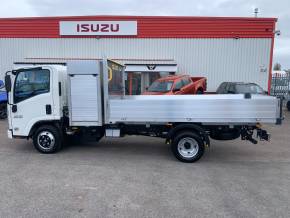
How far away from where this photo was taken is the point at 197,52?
1672cm

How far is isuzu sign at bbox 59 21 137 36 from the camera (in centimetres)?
1662

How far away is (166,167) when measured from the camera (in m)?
5.93

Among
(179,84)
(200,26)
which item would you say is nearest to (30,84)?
(179,84)

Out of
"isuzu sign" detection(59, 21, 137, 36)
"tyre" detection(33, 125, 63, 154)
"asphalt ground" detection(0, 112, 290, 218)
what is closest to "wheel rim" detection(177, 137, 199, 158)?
"asphalt ground" detection(0, 112, 290, 218)

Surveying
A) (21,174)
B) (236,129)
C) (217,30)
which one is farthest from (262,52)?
(21,174)

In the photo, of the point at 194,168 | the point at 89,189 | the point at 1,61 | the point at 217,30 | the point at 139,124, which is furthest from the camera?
the point at 1,61

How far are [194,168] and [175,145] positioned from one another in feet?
2.21

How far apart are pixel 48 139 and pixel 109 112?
183 cm

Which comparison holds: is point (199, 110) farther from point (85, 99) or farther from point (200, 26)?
point (200, 26)

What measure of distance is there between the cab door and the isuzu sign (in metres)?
10.8

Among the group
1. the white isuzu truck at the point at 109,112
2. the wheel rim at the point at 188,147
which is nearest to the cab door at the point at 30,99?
the white isuzu truck at the point at 109,112

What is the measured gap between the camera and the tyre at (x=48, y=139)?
265 inches

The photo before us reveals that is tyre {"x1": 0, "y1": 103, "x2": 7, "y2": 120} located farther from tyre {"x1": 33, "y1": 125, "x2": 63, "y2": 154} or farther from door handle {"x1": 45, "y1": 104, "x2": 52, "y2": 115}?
door handle {"x1": 45, "y1": 104, "x2": 52, "y2": 115}

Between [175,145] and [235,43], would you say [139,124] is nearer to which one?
[175,145]
